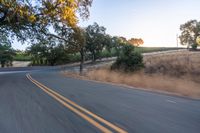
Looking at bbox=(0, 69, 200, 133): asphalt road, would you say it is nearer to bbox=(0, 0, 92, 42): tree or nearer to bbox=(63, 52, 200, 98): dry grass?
bbox=(63, 52, 200, 98): dry grass

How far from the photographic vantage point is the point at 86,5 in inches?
1216

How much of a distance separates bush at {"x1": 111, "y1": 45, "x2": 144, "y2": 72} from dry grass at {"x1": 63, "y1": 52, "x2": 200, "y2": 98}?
135 cm

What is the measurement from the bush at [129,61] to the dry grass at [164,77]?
1.35m

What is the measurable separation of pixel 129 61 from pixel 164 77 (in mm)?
18929

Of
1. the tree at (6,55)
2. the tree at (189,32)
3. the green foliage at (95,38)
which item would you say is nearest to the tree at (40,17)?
the green foliage at (95,38)

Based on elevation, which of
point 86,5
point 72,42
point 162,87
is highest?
point 86,5

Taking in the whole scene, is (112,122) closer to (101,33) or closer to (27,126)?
(27,126)

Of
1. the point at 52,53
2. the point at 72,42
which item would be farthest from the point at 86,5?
the point at 52,53

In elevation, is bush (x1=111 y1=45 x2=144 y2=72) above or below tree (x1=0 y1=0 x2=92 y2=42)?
below

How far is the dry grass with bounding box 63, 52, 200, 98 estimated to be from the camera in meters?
18.8

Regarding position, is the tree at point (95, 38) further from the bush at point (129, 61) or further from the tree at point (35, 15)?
the tree at point (35, 15)

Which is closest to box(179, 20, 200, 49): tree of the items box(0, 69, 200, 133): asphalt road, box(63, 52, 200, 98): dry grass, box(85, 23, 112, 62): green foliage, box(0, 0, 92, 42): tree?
box(85, 23, 112, 62): green foliage

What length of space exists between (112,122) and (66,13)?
2049cm

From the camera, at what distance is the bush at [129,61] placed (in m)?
45.2
